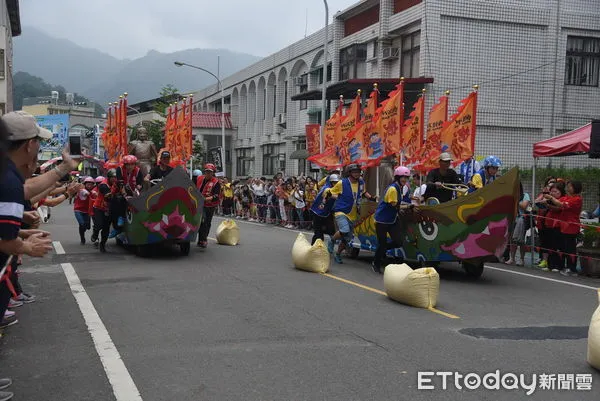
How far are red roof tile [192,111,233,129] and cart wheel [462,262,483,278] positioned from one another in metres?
39.6

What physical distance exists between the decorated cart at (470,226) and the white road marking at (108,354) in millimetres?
5318

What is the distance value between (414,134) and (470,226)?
5.84 meters

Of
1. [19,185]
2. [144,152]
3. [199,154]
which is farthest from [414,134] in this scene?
[199,154]

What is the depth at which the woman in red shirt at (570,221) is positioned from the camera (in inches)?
489

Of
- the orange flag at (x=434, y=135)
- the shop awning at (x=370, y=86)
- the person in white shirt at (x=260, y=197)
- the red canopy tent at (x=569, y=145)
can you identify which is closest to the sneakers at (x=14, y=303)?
the orange flag at (x=434, y=135)

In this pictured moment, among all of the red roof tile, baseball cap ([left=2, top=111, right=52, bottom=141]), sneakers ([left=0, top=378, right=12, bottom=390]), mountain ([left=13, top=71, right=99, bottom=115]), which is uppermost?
mountain ([left=13, top=71, right=99, bottom=115])

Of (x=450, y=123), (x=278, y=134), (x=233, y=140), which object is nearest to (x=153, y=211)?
(x=450, y=123)

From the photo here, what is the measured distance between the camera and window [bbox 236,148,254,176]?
46.7 metres

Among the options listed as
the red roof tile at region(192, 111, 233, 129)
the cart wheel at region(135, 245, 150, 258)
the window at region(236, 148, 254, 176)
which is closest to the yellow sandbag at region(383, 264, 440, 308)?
the cart wheel at region(135, 245, 150, 258)

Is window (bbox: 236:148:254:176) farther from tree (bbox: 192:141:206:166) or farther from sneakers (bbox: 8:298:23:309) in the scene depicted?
sneakers (bbox: 8:298:23:309)

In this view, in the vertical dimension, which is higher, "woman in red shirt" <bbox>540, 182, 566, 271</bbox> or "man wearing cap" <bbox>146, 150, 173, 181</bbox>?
"man wearing cap" <bbox>146, 150, 173, 181</bbox>

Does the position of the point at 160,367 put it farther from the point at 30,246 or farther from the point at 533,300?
the point at 533,300

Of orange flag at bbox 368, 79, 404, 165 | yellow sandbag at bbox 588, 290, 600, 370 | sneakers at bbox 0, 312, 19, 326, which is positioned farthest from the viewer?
orange flag at bbox 368, 79, 404, 165

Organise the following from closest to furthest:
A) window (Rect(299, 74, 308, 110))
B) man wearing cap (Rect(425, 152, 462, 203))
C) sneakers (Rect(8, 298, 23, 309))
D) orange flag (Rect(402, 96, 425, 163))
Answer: sneakers (Rect(8, 298, 23, 309)) → man wearing cap (Rect(425, 152, 462, 203)) → orange flag (Rect(402, 96, 425, 163)) → window (Rect(299, 74, 308, 110))
